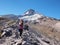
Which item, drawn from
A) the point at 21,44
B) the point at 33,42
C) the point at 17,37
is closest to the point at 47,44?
the point at 33,42

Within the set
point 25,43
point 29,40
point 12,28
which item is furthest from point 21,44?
point 12,28

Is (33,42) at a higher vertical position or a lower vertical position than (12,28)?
lower

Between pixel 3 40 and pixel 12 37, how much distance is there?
1.23 m

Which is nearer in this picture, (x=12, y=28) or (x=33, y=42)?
(x=33, y=42)

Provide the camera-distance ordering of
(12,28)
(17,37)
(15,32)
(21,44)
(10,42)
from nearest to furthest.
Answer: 1. (21,44)
2. (10,42)
3. (17,37)
4. (15,32)
5. (12,28)

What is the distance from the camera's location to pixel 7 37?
19359 mm

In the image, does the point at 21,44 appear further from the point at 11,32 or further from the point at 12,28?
the point at 12,28

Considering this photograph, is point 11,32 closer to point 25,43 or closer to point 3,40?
point 3,40

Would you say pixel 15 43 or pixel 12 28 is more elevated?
pixel 12 28

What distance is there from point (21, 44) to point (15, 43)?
950mm

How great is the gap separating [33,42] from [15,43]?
2421 mm

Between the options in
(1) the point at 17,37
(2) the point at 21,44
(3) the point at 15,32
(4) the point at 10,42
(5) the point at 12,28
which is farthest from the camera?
(5) the point at 12,28

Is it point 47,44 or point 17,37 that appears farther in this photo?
point 47,44

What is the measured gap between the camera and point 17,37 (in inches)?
755
